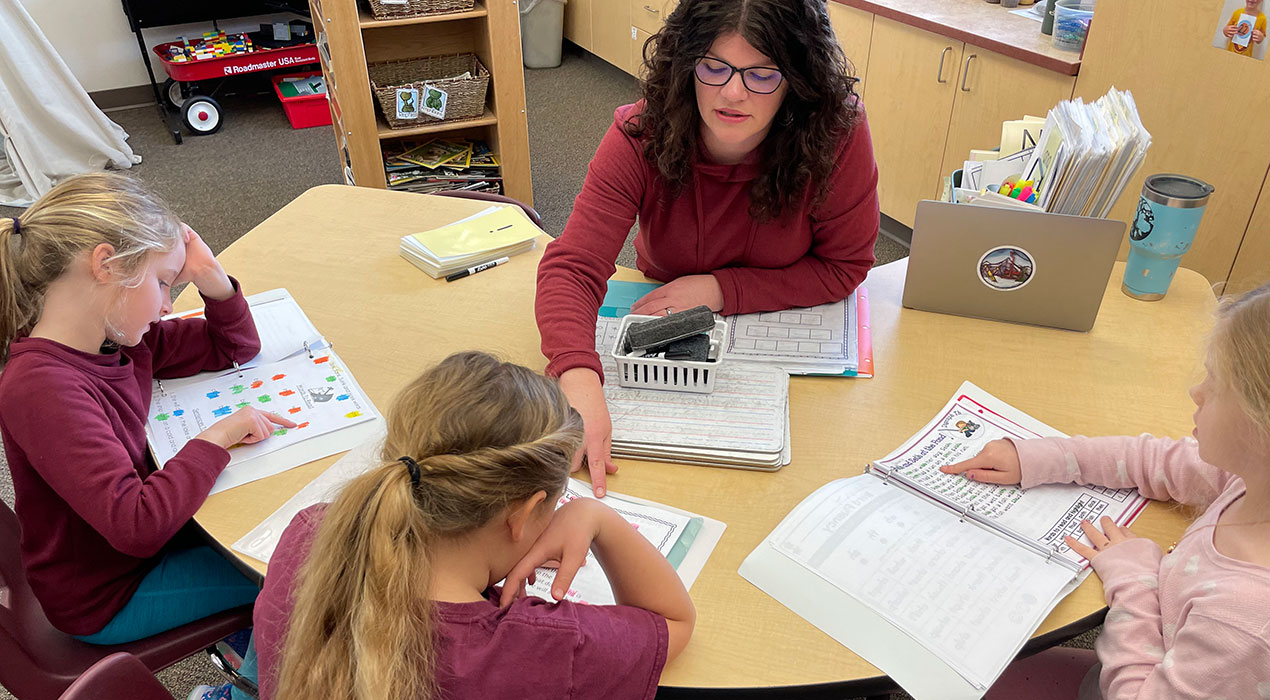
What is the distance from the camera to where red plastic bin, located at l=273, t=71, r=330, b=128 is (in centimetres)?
420

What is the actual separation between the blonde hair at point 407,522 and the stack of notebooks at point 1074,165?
91cm

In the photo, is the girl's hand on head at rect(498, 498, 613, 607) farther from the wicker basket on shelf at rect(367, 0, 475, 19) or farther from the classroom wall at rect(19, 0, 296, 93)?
the classroom wall at rect(19, 0, 296, 93)

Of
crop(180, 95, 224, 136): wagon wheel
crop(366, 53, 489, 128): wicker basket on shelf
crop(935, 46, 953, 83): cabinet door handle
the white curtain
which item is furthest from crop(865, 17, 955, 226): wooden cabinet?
the white curtain

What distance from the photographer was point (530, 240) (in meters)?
1.67

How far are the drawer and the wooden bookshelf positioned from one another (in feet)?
4.54

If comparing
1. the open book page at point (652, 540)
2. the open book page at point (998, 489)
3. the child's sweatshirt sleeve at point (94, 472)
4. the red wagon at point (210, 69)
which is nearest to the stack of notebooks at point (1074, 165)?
the open book page at point (998, 489)

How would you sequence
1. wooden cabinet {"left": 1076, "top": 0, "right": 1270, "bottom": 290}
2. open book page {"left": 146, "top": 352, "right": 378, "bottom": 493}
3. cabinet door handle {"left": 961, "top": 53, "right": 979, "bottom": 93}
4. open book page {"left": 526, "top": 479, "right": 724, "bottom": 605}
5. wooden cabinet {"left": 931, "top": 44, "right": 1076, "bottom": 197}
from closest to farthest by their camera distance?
open book page {"left": 526, "top": 479, "right": 724, "bottom": 605}, open book page {"left": 146, "top": 352, "right": 378, "bottom": 493}, wooden cabinet {"left": 1076, "top": 0, "right": 1270, "bottom": 290}, wooden cabinet {"left": 931, "top": 44, "right": 1076, "bottom": 197}, cabinet door handle {"left": 961, "top": 53, "right": 979, "bottom": 93}

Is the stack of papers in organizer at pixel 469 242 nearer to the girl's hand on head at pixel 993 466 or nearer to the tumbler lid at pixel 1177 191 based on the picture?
the girl's hand on head at pixel 993 466

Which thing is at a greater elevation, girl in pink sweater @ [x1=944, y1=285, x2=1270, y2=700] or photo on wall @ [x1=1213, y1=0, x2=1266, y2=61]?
photo on wall @ [x1=1213, y1=0, x2=1266, y2=61]

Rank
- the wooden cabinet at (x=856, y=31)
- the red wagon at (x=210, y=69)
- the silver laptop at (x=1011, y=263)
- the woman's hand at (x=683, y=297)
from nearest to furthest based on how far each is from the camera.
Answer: the silver laptop at (x=1011, y=263)
the woman's hand at (x=683, y=297)
the wooden cabinet at (x=856, y=31)
the red wagon at (x=210, y=69)

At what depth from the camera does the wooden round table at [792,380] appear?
Result: 922 millimetres

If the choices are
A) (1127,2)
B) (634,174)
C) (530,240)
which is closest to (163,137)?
(530,240)

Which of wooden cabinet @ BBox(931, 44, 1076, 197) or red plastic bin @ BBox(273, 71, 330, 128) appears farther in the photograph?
red plastic bin @ BBox(273, 71, 330, 128)

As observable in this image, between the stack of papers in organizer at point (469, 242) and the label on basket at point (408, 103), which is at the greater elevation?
the stack of papers in organizer at point (469, 242)
